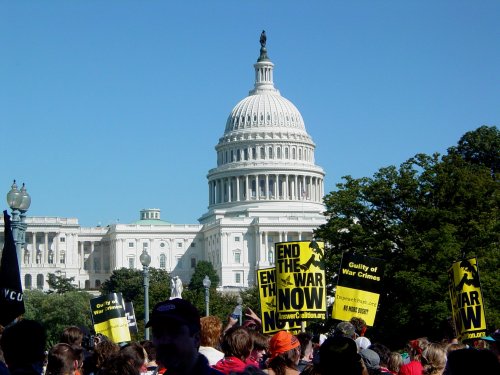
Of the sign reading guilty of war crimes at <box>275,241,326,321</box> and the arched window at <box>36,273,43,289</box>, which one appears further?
the arched window at <box>36,273,43,289</box>

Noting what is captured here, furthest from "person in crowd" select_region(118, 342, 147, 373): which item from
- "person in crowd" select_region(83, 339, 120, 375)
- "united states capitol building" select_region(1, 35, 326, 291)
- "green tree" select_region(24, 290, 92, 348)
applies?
"united states capitol building" select_region(1, 35, 326, 291)

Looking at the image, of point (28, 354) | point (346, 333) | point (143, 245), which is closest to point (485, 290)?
point (346, 333)

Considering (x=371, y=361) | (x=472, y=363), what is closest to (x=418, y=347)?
(x=371, y=361)

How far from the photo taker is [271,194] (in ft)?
549

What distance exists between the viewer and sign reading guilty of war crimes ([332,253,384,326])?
17609 mm

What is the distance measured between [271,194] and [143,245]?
62.4ft

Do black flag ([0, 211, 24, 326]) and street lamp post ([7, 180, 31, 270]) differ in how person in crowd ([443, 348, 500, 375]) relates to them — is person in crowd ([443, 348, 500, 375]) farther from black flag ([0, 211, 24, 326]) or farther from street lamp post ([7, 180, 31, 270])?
street lamp post ([7, 180, 31, 270])

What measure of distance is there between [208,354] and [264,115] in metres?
160

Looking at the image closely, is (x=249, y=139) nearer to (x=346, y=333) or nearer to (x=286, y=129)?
(x=286, y=129)

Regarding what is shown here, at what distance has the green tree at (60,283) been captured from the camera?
489 ft

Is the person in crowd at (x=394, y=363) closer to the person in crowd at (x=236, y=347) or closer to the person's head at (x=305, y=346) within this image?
the person's head at (x=305, y=346)

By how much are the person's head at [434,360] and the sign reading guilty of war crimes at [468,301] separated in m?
5.21

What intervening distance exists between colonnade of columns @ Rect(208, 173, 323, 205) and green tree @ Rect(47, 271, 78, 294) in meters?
23.7

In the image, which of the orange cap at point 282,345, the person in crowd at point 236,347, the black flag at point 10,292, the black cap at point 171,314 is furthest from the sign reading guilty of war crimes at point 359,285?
the black cap at point 171,314
